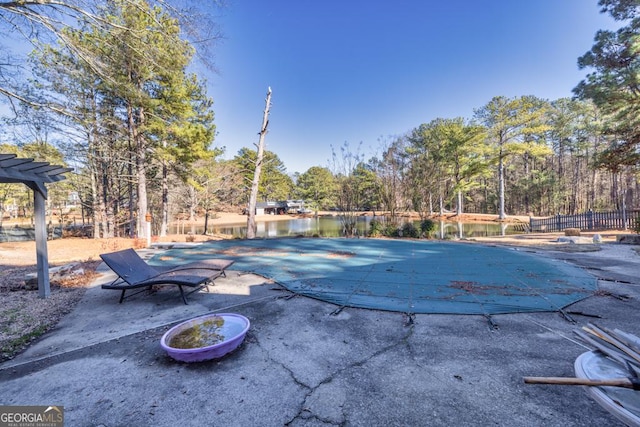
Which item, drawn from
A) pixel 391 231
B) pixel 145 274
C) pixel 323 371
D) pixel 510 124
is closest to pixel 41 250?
pixel 145 274

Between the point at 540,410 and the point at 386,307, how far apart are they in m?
1.62

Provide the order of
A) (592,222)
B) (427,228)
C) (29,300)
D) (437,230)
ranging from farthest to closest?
(437,230) → (592,222) → (427,228) → (29,300)

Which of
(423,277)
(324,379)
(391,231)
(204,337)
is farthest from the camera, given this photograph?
(391,231)

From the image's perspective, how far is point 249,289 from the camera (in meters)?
3.86

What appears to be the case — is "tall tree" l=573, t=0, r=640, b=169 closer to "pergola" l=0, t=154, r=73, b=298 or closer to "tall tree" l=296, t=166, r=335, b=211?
"pergola" l=0, t=154, r=73, b=298

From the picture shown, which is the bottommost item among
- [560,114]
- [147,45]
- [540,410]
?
[540,410]

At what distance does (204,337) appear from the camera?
2.25 metres

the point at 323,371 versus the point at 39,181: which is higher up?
the point at 39,181

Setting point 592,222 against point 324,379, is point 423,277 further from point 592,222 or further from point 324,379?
point 592,222

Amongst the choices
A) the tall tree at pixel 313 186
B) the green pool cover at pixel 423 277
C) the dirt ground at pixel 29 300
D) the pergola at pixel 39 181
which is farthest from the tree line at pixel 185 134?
the tall tree at pixel 313 186

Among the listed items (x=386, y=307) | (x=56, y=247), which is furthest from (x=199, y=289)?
(x=56, y=247)

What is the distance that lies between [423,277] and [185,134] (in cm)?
1004

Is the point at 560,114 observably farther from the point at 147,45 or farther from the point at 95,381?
the point at 95,381

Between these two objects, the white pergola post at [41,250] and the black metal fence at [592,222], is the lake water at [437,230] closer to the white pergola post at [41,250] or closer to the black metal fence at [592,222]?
the black metal fence at [592,222]
